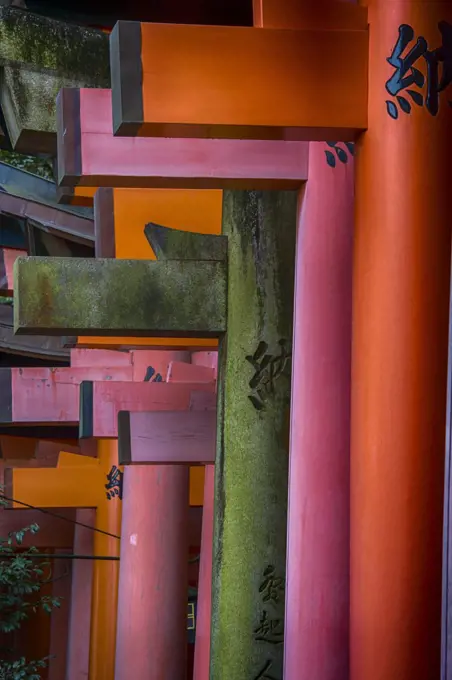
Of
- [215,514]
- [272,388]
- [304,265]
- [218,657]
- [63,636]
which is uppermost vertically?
[304,265]

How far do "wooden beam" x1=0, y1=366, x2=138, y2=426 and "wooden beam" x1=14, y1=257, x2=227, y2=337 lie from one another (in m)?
6.14

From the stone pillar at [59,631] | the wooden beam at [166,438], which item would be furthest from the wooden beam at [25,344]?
the wooden beam at [166,438]

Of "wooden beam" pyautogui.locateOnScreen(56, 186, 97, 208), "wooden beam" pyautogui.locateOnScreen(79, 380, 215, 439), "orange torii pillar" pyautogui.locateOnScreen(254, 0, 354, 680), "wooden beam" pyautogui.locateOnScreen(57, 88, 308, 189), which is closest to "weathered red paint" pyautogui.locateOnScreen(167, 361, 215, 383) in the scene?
"wooden beam" pyautogui.locateOnScreen(79, 380, 215, 439)

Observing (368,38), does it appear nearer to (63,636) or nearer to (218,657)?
(218,657)

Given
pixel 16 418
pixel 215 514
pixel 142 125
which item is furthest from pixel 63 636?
pixel 142 125

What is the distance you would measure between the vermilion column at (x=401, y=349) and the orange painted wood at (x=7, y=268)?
385 inches

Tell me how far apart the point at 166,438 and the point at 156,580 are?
2.55m

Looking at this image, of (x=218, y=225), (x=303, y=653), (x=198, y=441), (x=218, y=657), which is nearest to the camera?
(x=303, y=653)

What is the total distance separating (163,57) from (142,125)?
0.25 metres

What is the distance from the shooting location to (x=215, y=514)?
7.10 m

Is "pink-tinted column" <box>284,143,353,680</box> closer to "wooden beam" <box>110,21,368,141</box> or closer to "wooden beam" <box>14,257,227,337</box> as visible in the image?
"wooden beam" <box>110,21,368,141</box>

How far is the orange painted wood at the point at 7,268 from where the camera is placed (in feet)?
46.2

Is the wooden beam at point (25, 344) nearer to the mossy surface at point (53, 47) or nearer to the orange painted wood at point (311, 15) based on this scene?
the mossy surface at point (53, 47)

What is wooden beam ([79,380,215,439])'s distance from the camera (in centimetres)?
994
